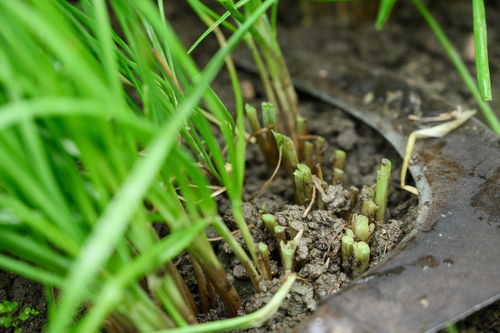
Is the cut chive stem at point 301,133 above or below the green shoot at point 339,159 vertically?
above

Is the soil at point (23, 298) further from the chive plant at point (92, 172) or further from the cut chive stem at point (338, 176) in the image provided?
the cut chive stem at point (338, 176)

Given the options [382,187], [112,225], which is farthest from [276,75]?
[112,225]

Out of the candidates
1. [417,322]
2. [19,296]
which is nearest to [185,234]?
[417,322]

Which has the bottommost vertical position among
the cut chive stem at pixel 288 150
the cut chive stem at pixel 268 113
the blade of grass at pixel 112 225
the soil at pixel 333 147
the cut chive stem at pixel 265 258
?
the soil at pixel 333 147

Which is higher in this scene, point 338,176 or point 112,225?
point 112,225

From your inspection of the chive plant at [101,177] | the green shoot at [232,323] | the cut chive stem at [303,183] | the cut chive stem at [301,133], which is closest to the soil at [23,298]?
the chive plant at [101,177]

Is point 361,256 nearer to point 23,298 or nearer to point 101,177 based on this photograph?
point 101,177
